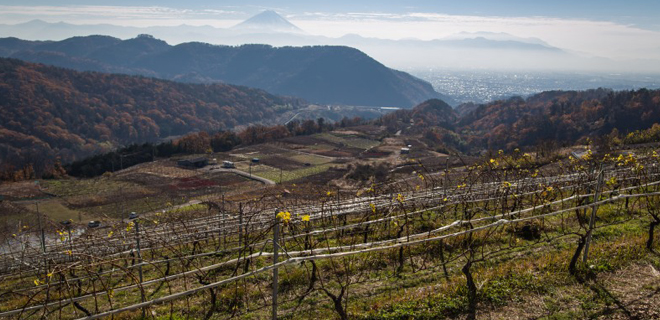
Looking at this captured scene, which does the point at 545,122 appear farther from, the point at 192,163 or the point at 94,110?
the point at 94,110

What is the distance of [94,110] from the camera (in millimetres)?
123438

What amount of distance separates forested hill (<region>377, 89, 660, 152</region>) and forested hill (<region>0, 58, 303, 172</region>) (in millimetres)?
69061

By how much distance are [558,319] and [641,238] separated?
10.5 feet

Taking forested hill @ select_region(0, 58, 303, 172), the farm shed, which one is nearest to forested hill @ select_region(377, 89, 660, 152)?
the farm shed

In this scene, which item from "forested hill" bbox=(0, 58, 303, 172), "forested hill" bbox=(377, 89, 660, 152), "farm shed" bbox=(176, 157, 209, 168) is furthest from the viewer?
"forested hill" bbox=(0, 58, 303, 172)

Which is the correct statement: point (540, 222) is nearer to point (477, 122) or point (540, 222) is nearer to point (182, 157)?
point (182, 157)

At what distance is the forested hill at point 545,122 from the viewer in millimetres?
75688

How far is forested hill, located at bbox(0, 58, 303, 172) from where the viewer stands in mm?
99000

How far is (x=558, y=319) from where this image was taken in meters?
5.21

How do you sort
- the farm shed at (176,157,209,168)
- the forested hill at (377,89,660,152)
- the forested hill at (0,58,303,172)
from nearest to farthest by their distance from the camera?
the farm shed at (176,157,209,168) < the forested hill at (377,89,660,152) < the forested hill at (0,58,303,172)

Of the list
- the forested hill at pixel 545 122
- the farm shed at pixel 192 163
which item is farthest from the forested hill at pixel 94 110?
A: the forested hill at pixel 545 122

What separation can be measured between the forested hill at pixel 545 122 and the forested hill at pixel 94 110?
6906 cm

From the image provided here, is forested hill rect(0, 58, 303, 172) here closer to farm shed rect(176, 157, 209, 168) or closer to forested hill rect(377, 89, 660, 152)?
farm shed rect(176, 157, 209, 168)

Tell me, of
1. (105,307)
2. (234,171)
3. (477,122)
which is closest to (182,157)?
(234,171)
